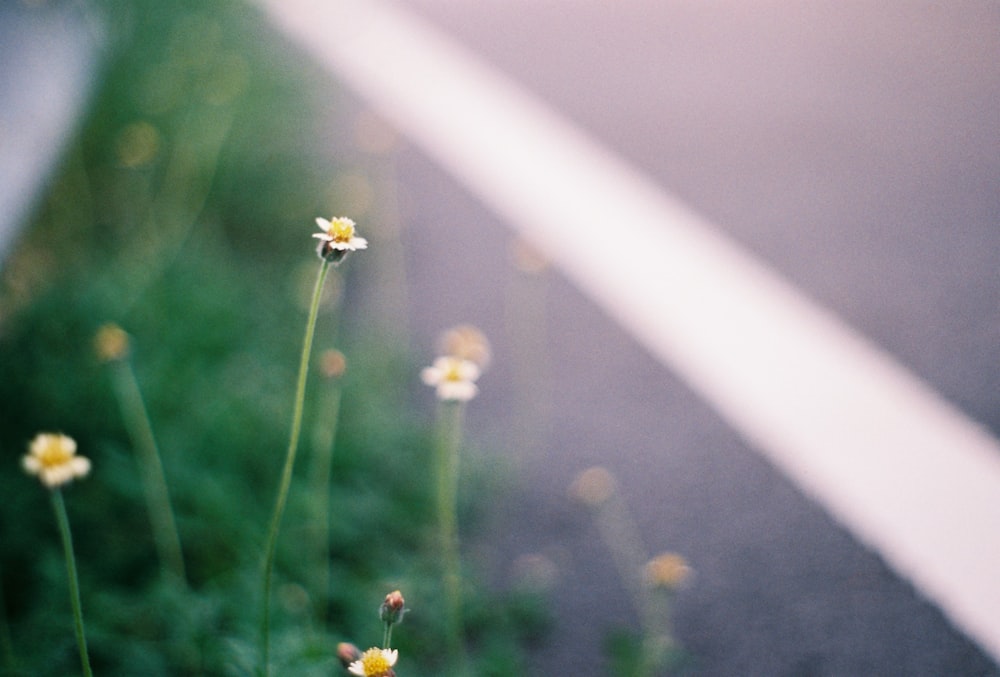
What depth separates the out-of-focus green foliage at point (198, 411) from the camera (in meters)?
1.51

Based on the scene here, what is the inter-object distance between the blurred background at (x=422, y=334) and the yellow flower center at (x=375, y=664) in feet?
1.16

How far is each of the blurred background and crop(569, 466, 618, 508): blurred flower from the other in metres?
0.04

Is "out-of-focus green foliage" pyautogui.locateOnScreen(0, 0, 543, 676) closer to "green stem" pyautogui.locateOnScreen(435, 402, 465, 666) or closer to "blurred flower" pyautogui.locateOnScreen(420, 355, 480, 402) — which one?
"green stem" pyautogui.locateOnScreen(435, 402, 465, 666)

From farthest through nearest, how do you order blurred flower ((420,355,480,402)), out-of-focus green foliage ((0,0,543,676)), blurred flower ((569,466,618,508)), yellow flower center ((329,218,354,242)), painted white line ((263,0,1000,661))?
blurred flower ((569,466,618,508)) < painted white line ((263,0,1000,661)) < out-of-focus green foliage ((0,0,543,676)) < blurred flower ((420,355,480,402)) < yellow flower center ((329,218,354,242))

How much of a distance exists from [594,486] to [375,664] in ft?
2.80

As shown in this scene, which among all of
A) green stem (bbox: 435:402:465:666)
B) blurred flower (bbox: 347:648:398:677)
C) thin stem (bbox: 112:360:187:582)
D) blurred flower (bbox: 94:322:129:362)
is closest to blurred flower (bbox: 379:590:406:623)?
blurred flower (bbox: 347:648:398:677)

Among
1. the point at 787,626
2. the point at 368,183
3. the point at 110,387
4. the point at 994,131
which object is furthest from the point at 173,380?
the point at 994,131

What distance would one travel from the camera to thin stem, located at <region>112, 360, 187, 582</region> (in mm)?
1646

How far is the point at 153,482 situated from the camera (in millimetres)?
1727

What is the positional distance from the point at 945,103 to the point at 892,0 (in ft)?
4.81

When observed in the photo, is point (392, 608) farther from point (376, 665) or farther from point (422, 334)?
point (422, 334)

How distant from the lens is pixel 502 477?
1.96 meters

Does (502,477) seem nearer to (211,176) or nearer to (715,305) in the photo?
(715,305)

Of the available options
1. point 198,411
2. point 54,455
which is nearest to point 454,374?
point 54,455
